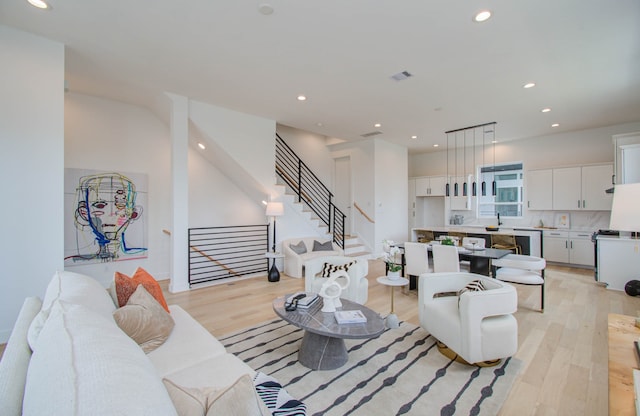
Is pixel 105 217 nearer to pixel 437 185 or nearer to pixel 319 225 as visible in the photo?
pixel 319 225

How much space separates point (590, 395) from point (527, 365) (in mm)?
442

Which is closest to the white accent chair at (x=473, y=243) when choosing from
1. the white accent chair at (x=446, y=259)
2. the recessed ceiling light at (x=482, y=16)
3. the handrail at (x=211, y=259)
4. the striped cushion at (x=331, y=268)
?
the white accent chair at (x=446, y=259)

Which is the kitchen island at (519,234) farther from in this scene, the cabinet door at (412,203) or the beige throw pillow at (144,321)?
the beige throw pillow at (144,321)

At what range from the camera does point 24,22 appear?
9.34ft

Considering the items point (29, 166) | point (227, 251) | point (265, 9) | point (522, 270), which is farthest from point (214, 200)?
point (522, 270)

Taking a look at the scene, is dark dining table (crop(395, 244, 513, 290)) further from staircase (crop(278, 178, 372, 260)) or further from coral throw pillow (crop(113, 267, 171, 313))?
coral throw pillow (crop(113, 267, 171, 313))

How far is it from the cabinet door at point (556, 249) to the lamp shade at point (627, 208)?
579 cm

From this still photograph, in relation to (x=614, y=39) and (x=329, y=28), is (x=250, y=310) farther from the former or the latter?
(x=614, y=39)

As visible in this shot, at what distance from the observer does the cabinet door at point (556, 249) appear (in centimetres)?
648

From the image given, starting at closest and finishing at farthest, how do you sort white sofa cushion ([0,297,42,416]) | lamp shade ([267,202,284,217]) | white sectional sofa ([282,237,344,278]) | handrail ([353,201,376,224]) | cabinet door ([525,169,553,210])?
1. white sofa cushion ([0,297,42,416])
2. lamp shade ([267,202,284,217])
3. white sectional sofa ([282,237,344,278])
4. cabinet door ([525,169,553,210])
5. handrail ([353,201,376,224])

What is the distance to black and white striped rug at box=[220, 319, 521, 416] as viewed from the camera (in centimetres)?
203

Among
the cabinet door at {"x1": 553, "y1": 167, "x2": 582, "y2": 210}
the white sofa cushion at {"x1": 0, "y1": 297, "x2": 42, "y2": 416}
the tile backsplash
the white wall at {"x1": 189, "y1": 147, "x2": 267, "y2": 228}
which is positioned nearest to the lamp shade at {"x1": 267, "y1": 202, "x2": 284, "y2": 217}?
the white wall at {"x1": 189, "y1": 147, "x2": 267, "y2": 228}

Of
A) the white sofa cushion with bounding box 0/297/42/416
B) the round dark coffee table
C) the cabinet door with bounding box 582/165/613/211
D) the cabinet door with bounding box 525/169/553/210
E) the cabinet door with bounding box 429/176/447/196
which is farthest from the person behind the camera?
the cabinet door with bounding box 429/176/447/196

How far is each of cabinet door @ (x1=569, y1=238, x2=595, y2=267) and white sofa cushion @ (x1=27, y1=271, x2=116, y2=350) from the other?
831 cm
